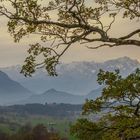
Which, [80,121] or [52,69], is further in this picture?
[80,121]

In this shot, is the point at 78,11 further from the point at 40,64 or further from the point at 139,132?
the point at 139,132

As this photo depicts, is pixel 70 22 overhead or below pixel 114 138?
overhead

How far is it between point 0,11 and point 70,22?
310cm

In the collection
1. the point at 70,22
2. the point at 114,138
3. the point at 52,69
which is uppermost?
the point at 70,22

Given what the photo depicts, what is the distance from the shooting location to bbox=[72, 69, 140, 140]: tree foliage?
62.7ft

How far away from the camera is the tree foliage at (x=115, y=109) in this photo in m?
19.1

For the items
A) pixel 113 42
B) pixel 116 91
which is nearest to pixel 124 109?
pixel 116 91

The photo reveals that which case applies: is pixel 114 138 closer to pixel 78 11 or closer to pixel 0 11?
pixel 78 11

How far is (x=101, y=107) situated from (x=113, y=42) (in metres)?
3.12

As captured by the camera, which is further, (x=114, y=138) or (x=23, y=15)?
(x=114, y=138)

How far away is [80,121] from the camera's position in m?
21.1

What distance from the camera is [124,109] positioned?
19.9 meters

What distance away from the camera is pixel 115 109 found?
784 inches

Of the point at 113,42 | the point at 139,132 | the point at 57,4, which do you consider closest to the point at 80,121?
the point at 139,132
